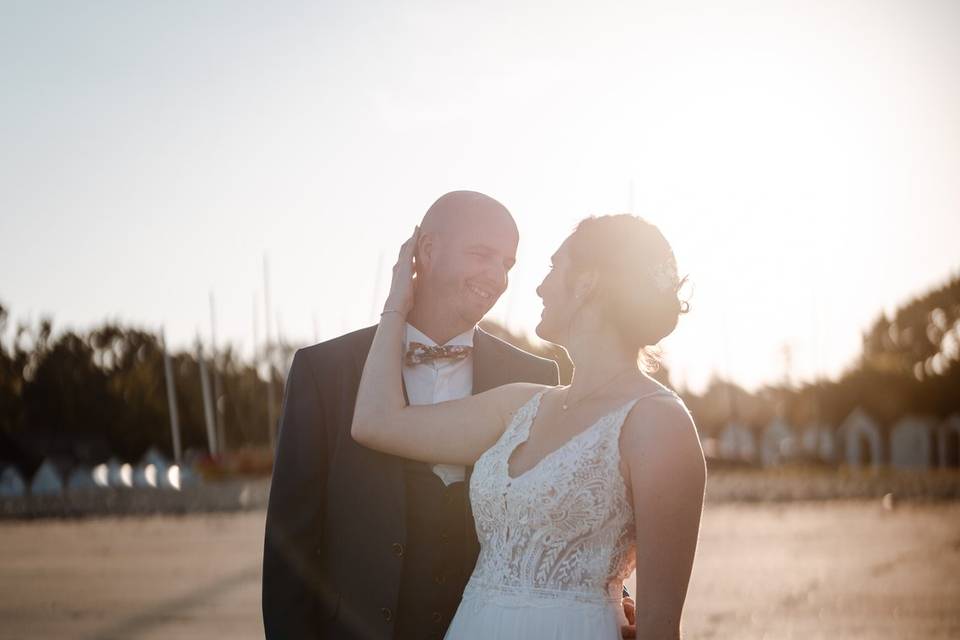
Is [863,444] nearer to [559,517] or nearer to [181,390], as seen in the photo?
[181,390]

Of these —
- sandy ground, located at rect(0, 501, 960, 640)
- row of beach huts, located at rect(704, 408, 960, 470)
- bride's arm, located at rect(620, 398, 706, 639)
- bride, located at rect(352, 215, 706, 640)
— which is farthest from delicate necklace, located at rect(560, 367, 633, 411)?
row of beach huts, located at rect(704, 408, 960, 470)

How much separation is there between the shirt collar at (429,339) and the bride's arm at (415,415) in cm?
40

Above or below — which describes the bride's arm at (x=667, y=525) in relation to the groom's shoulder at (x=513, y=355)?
below

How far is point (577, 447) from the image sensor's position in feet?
13.2

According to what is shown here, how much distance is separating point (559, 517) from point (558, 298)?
705 millimetres

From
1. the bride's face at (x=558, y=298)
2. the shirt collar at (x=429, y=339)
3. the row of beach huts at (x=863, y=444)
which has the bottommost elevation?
the row of beach huts at (x=863, y=444)

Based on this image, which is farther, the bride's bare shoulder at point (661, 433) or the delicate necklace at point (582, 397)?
the delicate necklace at point (582, 397)

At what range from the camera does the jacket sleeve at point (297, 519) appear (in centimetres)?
458

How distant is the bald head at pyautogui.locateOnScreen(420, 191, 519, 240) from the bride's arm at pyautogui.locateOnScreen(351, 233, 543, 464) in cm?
43

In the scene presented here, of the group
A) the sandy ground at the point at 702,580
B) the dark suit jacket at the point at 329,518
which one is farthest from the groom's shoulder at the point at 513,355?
the sandy ground at the point at 702,580

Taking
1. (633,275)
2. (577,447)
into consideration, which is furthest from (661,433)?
(633,275)

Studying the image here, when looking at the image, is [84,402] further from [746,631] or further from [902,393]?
[746,631]

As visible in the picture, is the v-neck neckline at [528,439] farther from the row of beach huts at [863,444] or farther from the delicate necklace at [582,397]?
the row of beach huts at [863,444]

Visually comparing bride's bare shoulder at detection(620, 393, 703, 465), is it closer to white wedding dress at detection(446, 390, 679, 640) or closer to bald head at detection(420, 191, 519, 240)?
white wedding dress at detection(446, 390, 679, 640)
